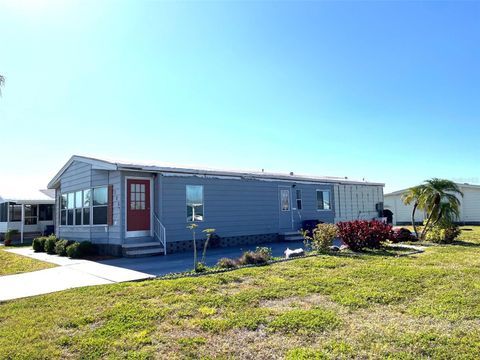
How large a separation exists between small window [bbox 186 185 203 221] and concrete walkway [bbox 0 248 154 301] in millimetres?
4207

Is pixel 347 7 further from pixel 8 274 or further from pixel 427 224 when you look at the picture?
pixel 8 274

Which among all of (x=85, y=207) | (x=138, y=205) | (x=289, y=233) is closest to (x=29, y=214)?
(x=85, y=207)

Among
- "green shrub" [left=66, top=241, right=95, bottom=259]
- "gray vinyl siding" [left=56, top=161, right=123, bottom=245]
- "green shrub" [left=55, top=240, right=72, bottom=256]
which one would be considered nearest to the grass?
"gray vinyl siding" [left=56, top=161, right=123, bottom=245]

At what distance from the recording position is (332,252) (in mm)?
11102

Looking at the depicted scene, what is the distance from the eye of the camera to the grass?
13.2 feet

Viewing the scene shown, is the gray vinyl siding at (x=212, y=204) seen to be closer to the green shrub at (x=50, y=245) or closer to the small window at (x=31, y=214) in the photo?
the green shrub at (x=50, y=245)

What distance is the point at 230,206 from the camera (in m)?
15.2

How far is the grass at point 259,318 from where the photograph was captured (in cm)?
402

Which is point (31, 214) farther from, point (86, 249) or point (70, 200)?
point (86, 249)

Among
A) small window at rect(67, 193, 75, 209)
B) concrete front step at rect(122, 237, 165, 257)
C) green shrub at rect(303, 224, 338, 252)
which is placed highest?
small window at rect(67, 193, 75, 209)

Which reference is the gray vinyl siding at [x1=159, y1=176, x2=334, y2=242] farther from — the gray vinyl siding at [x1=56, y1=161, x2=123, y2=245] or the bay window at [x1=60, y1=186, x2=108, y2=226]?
the bay window at [x1=60, y1=186, x2=108, y2=226]

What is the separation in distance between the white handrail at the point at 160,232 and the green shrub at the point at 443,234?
1025cm

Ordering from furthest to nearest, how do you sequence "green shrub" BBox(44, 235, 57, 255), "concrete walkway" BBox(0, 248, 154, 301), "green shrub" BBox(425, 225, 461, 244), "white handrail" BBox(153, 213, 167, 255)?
"green shrub" BBox(44, 235, 57, 255), "green shrub" BBox(425, 225, 461, 244), "white handrail" BBox(153, 213, 167, 255), "concrete walkway" BBox(0, 248, 154, 301)

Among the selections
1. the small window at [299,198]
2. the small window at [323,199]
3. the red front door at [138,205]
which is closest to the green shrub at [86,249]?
the red front door at [138,205]
